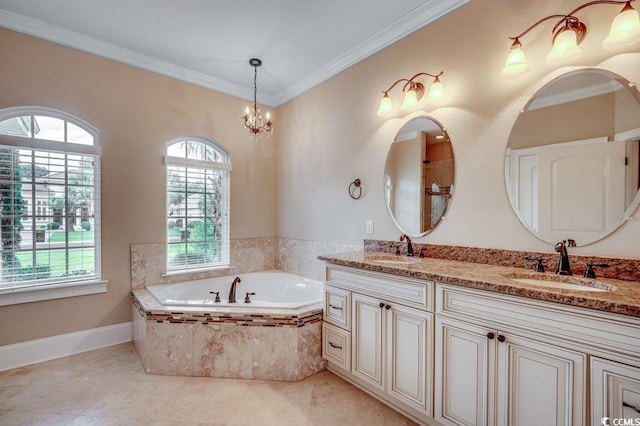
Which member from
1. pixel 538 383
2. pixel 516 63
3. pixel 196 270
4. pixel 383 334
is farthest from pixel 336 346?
pixel 516 63

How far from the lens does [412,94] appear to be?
2375mm

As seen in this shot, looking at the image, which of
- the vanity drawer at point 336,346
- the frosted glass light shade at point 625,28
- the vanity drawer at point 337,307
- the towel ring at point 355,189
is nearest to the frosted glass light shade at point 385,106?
the towel ring at point 355,189

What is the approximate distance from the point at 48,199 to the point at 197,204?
1.28 meters

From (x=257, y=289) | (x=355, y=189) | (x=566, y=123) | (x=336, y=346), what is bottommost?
(x=336, y=346)

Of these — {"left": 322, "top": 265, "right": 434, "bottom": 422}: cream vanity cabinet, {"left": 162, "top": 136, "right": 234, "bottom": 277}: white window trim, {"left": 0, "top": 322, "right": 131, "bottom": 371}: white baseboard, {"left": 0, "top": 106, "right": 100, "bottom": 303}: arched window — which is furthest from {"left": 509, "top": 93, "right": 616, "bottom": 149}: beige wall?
{"left": 0, "top": 322, "right": 131, "bottom": 371}: white baseboard

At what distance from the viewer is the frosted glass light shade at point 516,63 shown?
1755 millimetres

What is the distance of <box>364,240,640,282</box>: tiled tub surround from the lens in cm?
151

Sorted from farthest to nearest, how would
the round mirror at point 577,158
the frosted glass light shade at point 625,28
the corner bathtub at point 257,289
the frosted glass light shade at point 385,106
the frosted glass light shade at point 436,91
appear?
1. the corner bathtub at point 257,289
2. the frosted glass light shade at point 385,106
3. the frosted glass light shade at point 436,91
4. the round mirror at point 577,158
5. the frosted glass light shade at point 625,28

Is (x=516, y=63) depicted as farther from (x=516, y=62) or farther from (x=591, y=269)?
(x=591, y=269)

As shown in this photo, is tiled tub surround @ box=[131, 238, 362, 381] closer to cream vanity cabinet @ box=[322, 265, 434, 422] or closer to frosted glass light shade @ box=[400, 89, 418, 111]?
cream vanity cabinet @ box=[322, 265, 434, 422]

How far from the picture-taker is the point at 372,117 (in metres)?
2.79

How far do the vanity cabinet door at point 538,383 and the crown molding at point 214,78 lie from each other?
2224 mm

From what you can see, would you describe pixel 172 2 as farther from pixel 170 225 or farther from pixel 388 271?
pixel 388 271

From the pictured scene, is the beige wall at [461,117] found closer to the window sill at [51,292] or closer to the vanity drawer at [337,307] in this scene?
the vanity drawer at [337,307]
